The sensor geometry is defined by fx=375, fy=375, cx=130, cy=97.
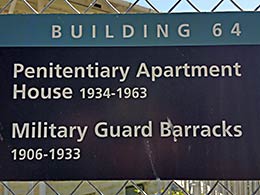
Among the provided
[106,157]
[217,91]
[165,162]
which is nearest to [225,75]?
[217,91]

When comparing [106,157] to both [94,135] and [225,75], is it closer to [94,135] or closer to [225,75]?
[94,135]

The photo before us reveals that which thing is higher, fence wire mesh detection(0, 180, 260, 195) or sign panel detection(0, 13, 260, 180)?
sign panel detection(0, 13, 260, 180)

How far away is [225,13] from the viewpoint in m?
1.00

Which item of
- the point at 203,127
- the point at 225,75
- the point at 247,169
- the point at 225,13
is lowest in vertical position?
the point at 247,169

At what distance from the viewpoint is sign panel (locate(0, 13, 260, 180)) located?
960 millimetres

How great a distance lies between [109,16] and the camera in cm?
99

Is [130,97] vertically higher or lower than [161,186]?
higher

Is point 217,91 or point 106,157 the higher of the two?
point 217,91

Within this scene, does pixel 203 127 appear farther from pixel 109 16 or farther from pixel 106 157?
pixel 109 16

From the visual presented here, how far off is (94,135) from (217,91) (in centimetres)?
34

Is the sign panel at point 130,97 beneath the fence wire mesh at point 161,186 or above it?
above

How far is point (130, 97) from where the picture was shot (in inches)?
38.4

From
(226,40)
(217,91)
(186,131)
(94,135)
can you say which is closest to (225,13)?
(226,40)

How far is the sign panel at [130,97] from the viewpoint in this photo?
3.15 feet
